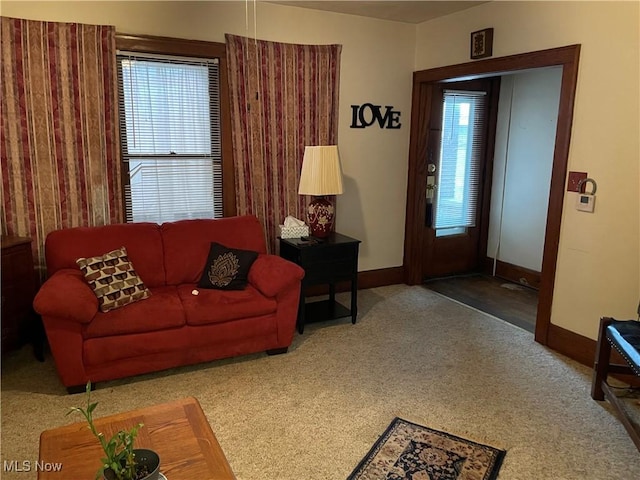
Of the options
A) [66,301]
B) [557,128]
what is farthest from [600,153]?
[66,301]

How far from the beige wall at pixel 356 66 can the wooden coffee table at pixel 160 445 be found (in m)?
2.48

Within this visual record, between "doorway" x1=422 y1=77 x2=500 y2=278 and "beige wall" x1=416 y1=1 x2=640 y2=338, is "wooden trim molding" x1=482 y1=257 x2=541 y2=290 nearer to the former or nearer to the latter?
"doorway" x1=422 y1=77 x2=500 y2=278

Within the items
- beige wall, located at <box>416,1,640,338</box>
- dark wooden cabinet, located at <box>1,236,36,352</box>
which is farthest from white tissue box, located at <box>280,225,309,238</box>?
beige wall, located at <box>416,1,640,338</box>

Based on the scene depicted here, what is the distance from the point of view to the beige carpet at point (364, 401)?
2296mm

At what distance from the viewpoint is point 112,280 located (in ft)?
9.68

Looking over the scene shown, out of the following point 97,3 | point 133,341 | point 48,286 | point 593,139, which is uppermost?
point 97,3

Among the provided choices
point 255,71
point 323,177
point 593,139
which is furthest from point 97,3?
point 593,139

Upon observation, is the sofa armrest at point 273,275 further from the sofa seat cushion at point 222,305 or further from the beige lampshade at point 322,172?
the beige lampshade at point 322,172

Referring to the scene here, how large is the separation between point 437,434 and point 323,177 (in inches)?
80.1

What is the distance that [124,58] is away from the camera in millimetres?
3541

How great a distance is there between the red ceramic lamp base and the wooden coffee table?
2119 mm

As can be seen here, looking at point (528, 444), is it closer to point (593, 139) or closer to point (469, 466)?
point (469, 466)

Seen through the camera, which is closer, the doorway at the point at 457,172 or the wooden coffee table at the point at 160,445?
the wooden coffee table at the point at 160,445

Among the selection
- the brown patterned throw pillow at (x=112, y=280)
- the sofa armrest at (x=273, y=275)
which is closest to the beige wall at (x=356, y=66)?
the sofa armrest at (x=273, y=275)
